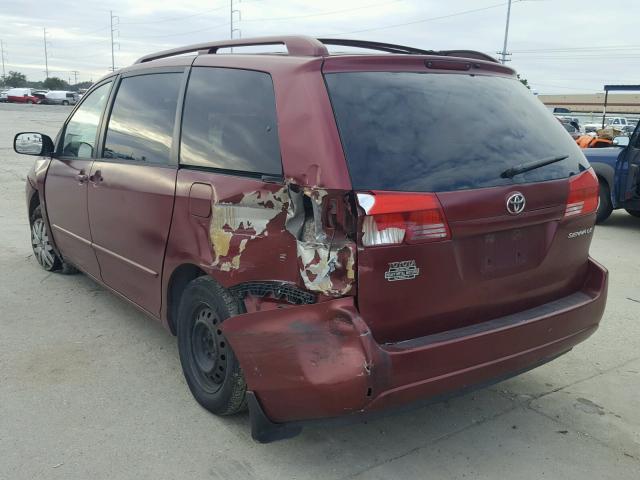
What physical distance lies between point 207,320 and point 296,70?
1.32m

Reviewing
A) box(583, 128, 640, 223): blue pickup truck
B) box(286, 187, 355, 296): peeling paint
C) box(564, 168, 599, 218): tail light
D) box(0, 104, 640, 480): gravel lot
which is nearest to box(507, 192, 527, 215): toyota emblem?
box(564, 168, 599, 218): tail light

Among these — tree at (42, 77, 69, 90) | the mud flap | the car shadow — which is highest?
tree at (42, 77, 69, 90)

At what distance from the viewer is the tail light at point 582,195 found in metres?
2.89

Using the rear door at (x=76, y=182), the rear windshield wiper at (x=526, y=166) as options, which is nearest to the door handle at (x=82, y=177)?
the rear door at (x=76, y=182)

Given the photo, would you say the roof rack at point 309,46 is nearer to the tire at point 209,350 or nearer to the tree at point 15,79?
the tire at point 209,350

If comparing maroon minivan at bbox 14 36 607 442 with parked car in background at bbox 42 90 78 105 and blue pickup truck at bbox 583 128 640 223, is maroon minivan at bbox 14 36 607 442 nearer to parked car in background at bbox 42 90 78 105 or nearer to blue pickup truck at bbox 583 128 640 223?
blue pickup truck at bbox 583 128 640 223

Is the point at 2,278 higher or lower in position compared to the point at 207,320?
lower

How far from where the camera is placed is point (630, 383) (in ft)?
12.0

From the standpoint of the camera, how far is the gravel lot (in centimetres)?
275

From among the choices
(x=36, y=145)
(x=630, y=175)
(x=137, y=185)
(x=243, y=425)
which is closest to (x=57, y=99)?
(x=36, y=145)

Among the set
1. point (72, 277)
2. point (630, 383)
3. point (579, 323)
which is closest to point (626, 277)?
point (630, 383)

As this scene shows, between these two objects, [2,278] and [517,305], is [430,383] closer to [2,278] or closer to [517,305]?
[517,305]

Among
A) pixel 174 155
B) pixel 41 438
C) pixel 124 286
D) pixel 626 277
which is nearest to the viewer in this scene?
pixel 41 438

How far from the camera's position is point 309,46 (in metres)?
2.73
